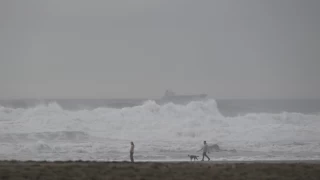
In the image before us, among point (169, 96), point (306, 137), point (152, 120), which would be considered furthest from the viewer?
point (169, 96)

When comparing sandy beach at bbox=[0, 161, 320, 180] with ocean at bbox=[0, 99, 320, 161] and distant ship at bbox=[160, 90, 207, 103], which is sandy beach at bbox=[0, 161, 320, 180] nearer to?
ocean at bbox=[0, 99, 320, 161]

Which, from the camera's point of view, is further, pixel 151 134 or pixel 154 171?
pixel 151 134

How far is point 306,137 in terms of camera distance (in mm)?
30234

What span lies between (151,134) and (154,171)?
18.0 m

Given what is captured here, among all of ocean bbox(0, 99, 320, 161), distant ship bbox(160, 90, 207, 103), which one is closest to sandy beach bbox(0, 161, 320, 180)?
ocean bbox(0, 99, 320, 161)

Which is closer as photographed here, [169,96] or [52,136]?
[52,136]

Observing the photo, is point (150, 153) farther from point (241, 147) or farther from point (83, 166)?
point (83, 166)

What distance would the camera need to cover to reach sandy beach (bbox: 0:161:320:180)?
13.5 meters

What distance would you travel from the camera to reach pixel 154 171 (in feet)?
47.8

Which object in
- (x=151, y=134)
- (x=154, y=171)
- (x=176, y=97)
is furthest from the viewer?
(x=176, y=97)

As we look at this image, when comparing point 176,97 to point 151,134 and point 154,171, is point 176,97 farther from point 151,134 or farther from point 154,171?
point 154,171

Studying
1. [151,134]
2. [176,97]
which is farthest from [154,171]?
[176,97]

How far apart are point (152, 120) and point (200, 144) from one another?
9.93 metres

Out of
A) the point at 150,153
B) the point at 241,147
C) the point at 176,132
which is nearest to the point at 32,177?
the point at 150,153
